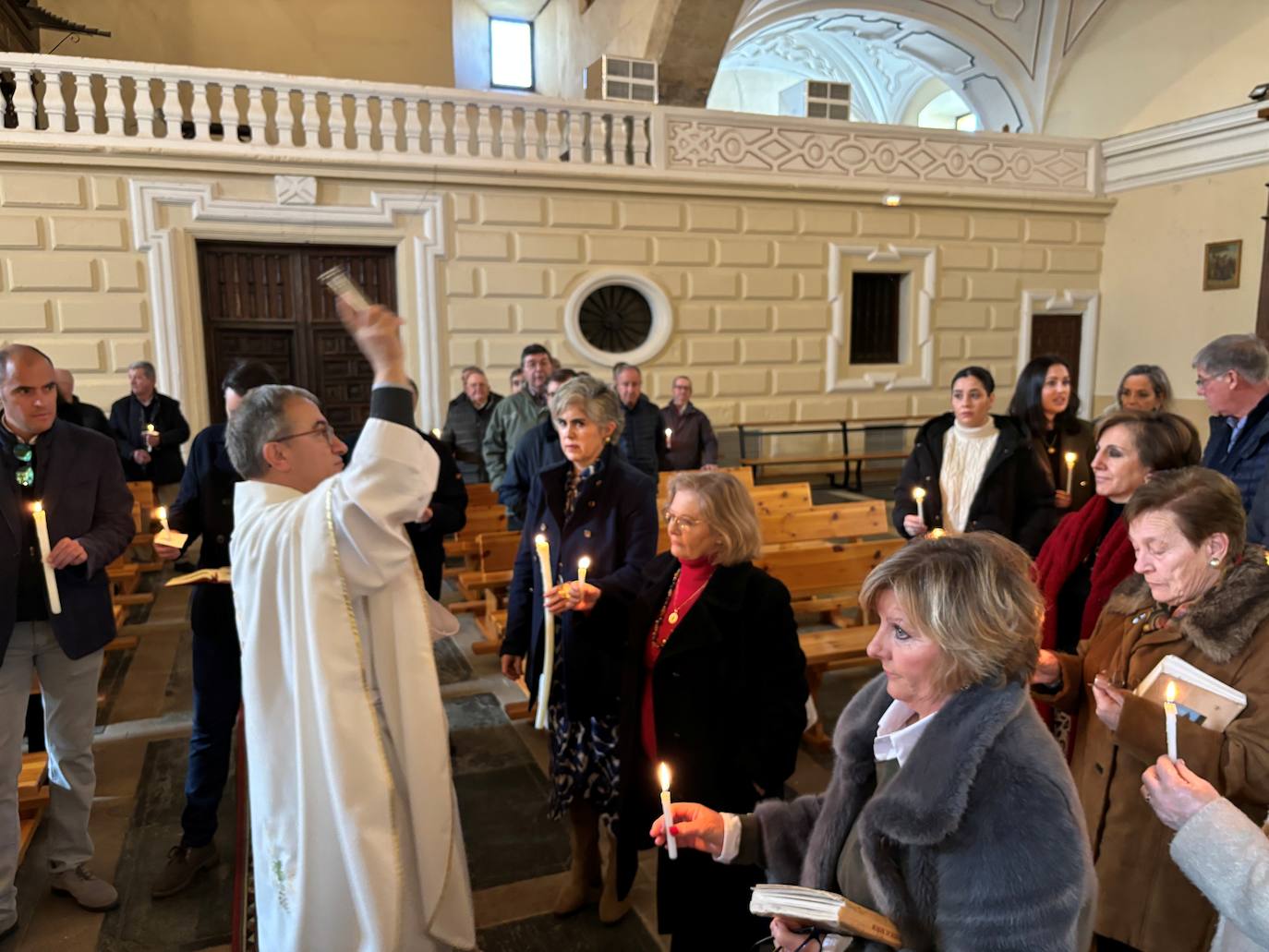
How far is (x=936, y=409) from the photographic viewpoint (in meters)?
12.3

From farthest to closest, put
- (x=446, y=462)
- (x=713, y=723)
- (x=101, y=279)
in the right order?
1. (x=101, y=279)
2. (x=446, y=462)
3. (x=713, y=723)

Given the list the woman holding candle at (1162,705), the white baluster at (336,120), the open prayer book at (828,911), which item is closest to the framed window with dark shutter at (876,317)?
the white baluster at (336,120)

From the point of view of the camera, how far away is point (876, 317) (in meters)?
12.3

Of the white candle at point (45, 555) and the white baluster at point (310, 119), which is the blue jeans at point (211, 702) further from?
the white baluster at point (310, 119)

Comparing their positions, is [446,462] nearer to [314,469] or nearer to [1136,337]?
[314,469]

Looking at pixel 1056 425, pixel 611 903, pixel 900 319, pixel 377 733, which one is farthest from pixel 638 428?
pixel 900 319

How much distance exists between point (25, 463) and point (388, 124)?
26.1 ft

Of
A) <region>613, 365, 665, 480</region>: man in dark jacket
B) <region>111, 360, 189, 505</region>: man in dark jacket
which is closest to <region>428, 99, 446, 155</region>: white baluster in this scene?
<region>111, 360, 189, 505</region>: man in dark jacket

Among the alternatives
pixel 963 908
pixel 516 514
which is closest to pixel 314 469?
pixel 963 908

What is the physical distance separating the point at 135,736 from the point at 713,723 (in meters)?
3.36

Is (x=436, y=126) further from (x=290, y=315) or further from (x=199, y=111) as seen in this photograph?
(x=290, y=315)

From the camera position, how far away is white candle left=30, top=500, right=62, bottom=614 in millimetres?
2594

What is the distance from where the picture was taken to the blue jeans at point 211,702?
2867 mm

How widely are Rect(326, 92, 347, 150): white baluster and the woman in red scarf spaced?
29.3 ft
